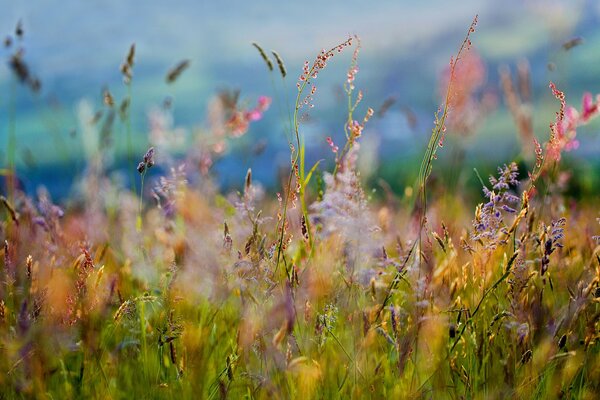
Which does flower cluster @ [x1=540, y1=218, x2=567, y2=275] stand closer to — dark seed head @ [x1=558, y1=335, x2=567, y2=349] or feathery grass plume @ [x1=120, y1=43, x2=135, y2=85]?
dark seed head @ [x1=558, y1=335, x2=567, y2=349]

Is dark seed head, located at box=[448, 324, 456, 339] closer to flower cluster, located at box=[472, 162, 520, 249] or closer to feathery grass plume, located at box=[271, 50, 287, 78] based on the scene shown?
flower cluster, located at box=[472, 162, 520, 249]

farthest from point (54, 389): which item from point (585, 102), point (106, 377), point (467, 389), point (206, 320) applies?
point (585, 102)

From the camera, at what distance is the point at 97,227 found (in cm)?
411

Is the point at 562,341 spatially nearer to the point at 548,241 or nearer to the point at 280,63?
the point at 548,241

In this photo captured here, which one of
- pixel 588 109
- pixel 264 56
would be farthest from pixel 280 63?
pixel 588 109

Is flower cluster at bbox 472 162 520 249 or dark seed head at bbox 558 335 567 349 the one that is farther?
flower cluster at bbox 472 162 520 249

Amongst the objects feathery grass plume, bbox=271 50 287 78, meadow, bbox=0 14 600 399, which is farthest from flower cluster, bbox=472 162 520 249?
feathery grass plume, bbox=271 50 287 78

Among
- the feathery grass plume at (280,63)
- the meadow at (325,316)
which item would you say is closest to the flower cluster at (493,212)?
the meadow at (325,316)

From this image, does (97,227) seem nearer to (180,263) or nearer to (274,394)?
(180,263)

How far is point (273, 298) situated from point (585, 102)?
6.46ft

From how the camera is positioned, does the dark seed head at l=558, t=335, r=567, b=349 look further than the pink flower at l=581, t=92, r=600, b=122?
No

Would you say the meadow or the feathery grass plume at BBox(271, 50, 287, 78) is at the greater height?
the feathery grass plume at BBox(271, 50, 287, 78)

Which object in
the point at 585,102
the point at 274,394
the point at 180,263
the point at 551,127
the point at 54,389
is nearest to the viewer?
the point at 274,394

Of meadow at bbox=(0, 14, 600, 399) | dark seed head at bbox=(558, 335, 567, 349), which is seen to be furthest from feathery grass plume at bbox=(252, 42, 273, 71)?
dark seed head at bbox=(558, 335, 567, 349)
